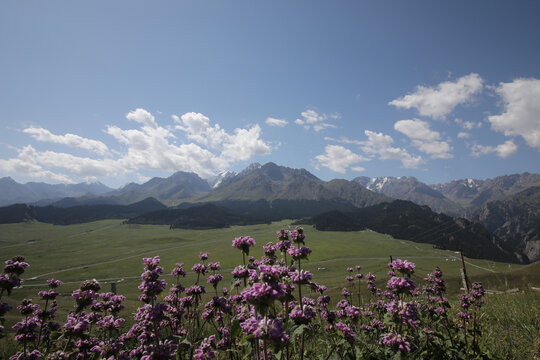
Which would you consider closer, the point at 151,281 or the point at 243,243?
the point at 151,281

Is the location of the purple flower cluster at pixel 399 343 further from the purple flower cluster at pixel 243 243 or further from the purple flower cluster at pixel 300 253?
the purple flower cluster at pixel 243 243

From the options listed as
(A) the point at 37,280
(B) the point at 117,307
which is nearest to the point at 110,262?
(A) the point at 37,280

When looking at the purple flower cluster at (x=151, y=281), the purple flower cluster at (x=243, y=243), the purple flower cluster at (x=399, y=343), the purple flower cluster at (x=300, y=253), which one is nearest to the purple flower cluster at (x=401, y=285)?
the purple flower cluster at (x=399, y=343)

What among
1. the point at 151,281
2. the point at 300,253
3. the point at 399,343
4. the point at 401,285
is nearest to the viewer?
the point at 399,343

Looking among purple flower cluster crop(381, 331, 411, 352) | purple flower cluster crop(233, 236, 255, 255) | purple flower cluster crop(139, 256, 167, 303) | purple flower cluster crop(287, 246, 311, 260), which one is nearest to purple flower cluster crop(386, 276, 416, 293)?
purple flower cluster crop(381, 331, 411, 352)

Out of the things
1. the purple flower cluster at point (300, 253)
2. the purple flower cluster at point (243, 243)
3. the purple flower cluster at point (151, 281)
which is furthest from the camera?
the purple flower cluster at point (243, 243)

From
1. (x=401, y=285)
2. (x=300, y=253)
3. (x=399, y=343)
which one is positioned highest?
(x=300, y=253)

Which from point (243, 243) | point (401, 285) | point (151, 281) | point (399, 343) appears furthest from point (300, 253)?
point (151, 281)

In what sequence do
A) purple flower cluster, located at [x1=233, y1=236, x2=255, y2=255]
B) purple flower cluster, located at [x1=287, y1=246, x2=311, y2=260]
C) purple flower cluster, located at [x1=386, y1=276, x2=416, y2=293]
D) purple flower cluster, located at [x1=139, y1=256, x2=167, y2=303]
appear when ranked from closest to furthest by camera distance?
1. purple flower cluster, located at [x1=139, y1=256, x2=167, y2=303]
2. purple flower cluster, located at [x1=386, y1=276, x2=416, y2=293]
3. purple flower cluster, located at [x1=287, y1=246, x2=311, y2=260]
4. purple flower cluster, located at [x1=233, y1=236, x2=255, y2=255]

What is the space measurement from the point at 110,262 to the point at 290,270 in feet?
566

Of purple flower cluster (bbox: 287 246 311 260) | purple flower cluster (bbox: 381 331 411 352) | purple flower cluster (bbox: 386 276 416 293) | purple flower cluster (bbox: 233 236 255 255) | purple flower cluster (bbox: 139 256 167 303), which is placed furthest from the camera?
purple flower cluster (bbox: 233 236 255 255)

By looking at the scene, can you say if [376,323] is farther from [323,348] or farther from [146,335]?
[146,335]

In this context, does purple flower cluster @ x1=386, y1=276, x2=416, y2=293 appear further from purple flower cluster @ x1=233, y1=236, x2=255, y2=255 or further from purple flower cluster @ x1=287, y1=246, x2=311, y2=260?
purple flower cluster @ x1=233, y1=236, x2=255, y2=255

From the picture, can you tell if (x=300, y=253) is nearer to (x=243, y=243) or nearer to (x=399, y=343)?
(x=243, y=243)
